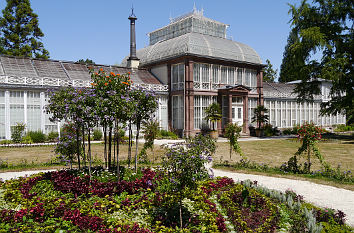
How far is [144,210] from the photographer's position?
6.24m

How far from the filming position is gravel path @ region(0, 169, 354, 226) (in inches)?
284

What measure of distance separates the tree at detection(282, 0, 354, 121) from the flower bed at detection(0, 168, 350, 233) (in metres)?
21.4

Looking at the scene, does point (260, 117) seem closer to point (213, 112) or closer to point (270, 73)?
point (213, 112)

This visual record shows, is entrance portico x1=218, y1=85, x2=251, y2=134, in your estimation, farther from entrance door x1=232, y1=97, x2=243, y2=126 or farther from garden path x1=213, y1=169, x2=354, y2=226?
garden path x1=213, y1=169, x2=354, y2=226

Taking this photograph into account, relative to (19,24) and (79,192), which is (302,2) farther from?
(19,24)

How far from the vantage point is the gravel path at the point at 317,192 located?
23.6 feet

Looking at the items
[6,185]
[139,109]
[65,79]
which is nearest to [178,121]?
[65,79]

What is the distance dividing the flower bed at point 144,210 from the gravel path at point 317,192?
605 mm

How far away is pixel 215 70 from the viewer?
27891 mm

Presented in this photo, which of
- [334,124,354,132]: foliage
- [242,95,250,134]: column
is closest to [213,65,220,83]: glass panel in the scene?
[242,95,250,134]: column

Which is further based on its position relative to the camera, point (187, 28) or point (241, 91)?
point (187, 28)

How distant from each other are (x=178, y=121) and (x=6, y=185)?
19599 millimetres

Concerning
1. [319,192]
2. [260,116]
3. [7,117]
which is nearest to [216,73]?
[260,116]

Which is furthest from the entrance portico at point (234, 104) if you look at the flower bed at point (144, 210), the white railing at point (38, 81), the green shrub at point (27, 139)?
the flower bed at point (144, 210)
